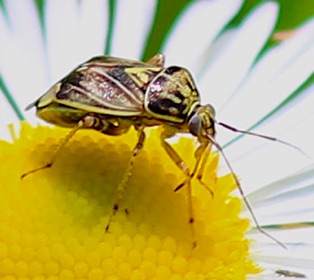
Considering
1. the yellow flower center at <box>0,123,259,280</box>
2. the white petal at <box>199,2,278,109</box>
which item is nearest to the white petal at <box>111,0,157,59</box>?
the white petal at <box>199,2,278,109</box>

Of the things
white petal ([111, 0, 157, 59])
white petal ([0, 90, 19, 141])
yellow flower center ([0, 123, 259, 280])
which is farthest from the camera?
white petal ([111, 0, 157, 59])

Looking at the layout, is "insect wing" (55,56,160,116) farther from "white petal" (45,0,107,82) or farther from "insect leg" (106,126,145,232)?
"white petal" (45,0,107,82)

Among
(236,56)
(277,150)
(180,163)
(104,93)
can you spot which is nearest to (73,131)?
(104,93)

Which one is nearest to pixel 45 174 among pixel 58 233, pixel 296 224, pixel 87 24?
pixel 58 233

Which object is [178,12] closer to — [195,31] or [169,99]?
[195,31]

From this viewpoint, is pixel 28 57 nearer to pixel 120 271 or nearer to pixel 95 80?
pixel 95 80
